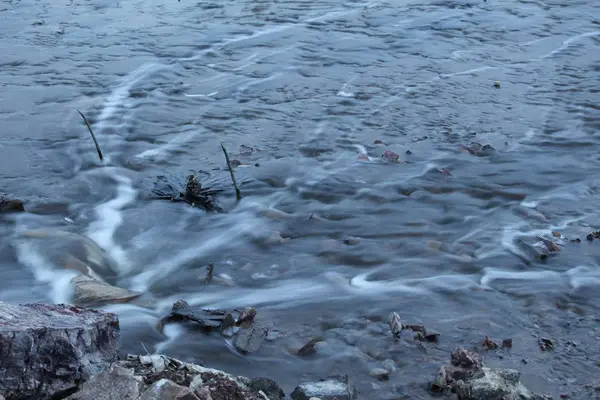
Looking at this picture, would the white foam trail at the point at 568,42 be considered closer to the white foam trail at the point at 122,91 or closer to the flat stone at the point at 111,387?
the white foam trail at the point at 122,91

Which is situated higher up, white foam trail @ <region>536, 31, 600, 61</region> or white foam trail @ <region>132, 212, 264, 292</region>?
white foam trail @ <region>132, 212, 264, 292</region>

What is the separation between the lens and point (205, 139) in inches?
274

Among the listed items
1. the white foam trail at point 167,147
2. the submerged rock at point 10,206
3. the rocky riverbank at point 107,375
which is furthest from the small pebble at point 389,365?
the white foam trail at point 167,147

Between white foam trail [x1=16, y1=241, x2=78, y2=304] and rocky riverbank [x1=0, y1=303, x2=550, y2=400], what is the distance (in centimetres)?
115

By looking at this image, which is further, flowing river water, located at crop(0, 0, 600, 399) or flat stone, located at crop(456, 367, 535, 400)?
flowing river water, located at crop(0, 0, 600, 399)

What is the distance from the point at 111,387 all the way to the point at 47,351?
31 cm

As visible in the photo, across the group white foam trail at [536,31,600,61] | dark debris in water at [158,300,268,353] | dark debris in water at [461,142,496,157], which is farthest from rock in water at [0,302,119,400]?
white foam trail at [536,31,600,61]

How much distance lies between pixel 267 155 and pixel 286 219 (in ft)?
4.00

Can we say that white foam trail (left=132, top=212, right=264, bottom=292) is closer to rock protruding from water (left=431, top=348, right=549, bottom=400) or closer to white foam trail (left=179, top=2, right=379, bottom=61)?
rock protruding from water (left=431, top=348, right=549, bottom=400)

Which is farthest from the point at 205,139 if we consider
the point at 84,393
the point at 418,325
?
the point at 84,393

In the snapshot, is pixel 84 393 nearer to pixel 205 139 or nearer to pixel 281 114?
pixel 205 139

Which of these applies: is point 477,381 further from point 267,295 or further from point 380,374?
point 267,295

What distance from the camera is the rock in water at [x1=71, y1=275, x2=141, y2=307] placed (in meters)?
4.25

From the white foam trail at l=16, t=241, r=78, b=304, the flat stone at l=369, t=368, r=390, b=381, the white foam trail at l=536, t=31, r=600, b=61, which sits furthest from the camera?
the white foam trail at l=536, t=31, r=600, b=61
